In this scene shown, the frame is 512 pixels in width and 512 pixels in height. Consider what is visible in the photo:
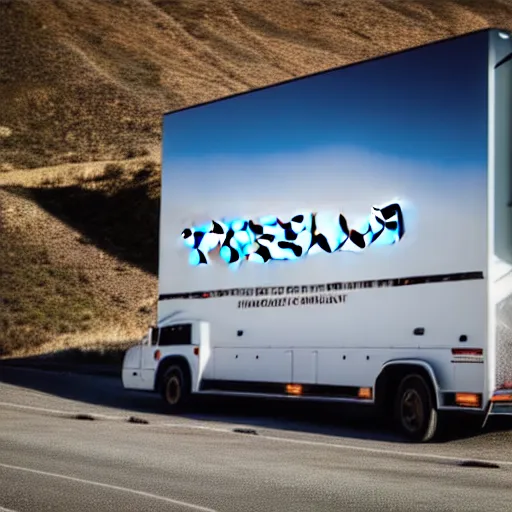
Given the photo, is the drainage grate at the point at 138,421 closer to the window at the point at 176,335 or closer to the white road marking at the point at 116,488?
the window at the point at 176,335

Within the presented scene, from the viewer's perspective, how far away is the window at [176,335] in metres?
22.1

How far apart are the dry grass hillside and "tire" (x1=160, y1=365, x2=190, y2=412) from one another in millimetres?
16730

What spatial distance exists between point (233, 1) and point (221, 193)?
88.8 meters

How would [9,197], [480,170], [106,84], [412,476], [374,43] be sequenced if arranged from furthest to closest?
[374,43] < [106,84] < [9,197] < [480,170] < [412,476]

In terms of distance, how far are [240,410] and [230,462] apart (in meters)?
8.08

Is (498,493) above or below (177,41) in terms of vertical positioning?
below

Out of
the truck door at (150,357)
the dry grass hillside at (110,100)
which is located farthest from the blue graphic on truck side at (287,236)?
the dry grass hillside at (110,100)

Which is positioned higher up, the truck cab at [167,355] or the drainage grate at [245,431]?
the truck cab at [167,355]

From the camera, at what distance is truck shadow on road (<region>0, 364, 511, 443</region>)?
63.9ft

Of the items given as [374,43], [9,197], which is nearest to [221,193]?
[9,197]

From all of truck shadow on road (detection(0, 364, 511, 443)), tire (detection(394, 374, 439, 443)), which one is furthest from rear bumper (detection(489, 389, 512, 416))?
truck shadow on road (detection(0, 364, 511, 443))

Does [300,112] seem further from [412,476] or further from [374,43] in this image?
[374,43]

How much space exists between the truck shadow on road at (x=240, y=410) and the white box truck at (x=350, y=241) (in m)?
0.53

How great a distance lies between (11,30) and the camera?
3543 inches
